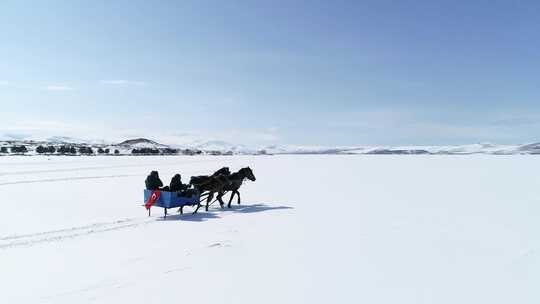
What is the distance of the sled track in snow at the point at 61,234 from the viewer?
915 cm

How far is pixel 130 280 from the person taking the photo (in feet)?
21.4

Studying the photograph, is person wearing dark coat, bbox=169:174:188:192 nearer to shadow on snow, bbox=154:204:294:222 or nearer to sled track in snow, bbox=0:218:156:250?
shadow on snow, bbox=154:204:294:222

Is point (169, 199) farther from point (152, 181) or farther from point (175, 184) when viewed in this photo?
point (152, 181)

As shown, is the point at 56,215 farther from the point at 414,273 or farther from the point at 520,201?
the point at 520,201

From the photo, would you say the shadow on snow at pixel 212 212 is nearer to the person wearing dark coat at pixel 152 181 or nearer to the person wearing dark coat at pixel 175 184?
the person wearing dark coat at pixel 175 184

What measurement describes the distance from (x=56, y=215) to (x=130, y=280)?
A: 313 inches

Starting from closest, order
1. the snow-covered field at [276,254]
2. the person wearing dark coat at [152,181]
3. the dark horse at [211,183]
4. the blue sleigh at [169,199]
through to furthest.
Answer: the snow-covered field at [276,254] < the blue sleigh at [169,199] < the person wearing dark coat at [152,181] < the dark horse at [211,183]

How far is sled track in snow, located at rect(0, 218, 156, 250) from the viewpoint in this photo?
9.15 m

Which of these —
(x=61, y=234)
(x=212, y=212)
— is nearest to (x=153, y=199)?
(x=212, y=212)

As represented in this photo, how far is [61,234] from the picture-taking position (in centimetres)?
1008

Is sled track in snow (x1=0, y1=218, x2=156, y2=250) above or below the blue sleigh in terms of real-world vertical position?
below

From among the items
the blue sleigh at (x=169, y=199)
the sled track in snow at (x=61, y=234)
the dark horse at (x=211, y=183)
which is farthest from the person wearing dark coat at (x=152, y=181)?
the sled track in snow at (x=61, y=234)

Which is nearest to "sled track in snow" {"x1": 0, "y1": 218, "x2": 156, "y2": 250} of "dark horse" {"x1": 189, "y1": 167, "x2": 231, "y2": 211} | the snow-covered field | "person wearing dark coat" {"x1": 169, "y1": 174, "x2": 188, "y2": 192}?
the snow-covered field

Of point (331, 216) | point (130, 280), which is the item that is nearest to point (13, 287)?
point (130, 280)
